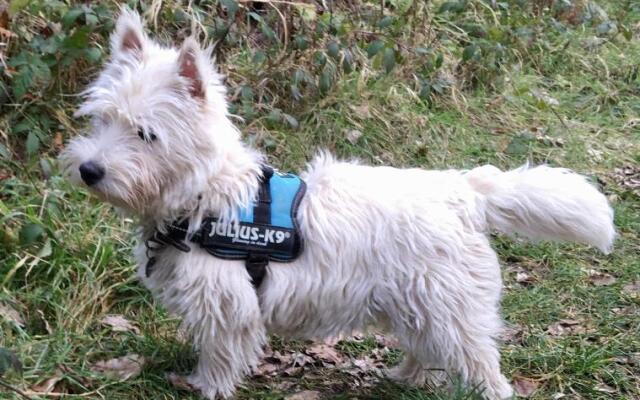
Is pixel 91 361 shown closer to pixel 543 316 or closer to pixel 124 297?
pixel 124 297

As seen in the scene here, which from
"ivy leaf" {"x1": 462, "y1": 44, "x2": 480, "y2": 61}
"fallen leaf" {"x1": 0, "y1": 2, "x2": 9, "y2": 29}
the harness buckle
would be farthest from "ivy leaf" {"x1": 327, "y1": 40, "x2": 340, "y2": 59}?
the harness buckle

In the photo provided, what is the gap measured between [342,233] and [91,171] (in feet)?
3.37

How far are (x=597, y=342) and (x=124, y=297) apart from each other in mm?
2541

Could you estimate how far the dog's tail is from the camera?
3199mm

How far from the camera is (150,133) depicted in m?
2.93

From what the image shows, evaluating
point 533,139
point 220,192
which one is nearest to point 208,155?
point 220,192

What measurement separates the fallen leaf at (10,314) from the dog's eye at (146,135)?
1308 mm

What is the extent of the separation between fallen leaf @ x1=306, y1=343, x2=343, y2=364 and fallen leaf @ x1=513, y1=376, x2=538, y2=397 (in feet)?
2.98

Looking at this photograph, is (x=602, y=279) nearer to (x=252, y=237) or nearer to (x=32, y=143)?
(x=252, y=237)

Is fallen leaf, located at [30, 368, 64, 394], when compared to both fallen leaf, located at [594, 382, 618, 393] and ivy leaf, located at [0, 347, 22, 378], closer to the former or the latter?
ivy leaf, located at [0, 347, 22, 378]

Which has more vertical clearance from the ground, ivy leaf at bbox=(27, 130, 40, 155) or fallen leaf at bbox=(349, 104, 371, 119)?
ivy leaf at bbox=(27, 130, 40, 155)

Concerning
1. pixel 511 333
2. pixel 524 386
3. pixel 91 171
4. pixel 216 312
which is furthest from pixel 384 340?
pixel 91 171

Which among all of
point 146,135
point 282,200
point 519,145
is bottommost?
point 519,145

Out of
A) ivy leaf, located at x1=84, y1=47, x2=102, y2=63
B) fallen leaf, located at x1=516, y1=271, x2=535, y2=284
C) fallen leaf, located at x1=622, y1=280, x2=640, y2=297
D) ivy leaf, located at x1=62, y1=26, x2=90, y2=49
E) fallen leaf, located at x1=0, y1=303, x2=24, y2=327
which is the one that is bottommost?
fallen leaf, located at x1=0, y1=303, x2=24, y2=327
